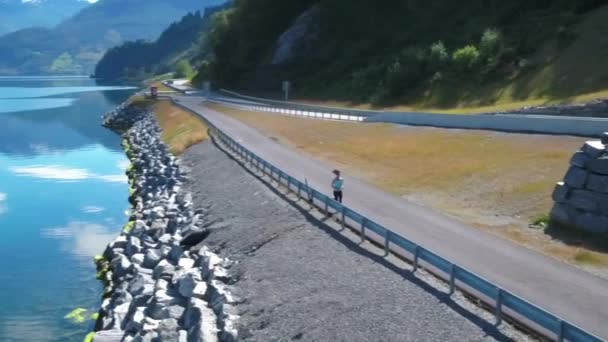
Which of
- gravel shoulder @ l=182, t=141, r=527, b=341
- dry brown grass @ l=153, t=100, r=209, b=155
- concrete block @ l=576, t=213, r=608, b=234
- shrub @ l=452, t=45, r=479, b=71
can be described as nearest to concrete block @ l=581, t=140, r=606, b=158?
concrete block @ l=576, t=213, r=608, b=234

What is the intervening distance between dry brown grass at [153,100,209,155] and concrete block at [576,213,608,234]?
37.6 m

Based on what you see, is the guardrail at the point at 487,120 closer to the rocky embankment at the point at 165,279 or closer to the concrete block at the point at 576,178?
the concrete block at the point at 576,178

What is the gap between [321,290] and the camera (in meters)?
19.0

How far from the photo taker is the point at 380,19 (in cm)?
10981

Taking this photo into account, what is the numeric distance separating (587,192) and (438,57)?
2399 inches

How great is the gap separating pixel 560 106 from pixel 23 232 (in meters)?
31.9

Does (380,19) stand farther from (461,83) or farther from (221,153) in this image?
(221,153)

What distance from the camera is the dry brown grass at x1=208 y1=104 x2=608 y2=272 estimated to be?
1035 inches

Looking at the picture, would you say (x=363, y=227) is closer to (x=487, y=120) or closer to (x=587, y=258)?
(x=587, y=258)

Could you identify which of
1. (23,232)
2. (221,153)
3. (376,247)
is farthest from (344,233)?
(221,153)

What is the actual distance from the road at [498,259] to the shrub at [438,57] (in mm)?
50246

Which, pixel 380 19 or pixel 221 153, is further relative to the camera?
pixel 380 19

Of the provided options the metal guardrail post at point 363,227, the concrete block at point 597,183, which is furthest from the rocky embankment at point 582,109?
the metal guardrail post at point 363,227

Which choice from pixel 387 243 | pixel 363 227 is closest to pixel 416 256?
pixel 387 243
